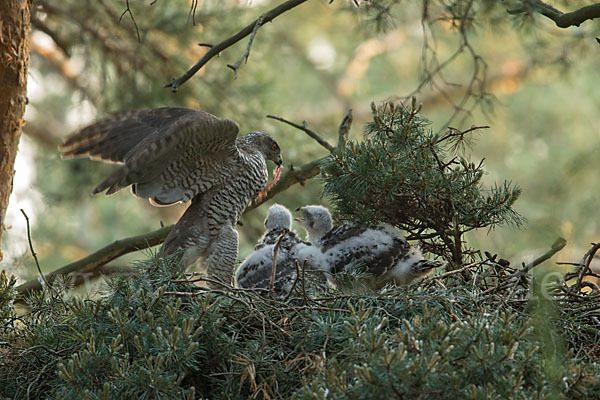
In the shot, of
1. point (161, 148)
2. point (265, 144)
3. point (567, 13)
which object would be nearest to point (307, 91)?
point (265, 144)

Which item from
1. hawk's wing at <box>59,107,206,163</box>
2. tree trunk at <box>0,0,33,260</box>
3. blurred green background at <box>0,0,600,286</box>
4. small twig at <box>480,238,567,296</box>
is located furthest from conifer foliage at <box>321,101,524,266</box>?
tree trunk at <box>0,0,33,260</box>

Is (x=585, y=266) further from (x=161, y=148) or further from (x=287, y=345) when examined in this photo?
(x=161, y=148)

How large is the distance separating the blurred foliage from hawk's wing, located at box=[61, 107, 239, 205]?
49cm

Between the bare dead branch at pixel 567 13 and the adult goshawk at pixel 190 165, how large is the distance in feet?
4.31

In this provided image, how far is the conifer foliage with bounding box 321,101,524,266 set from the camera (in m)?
2.75

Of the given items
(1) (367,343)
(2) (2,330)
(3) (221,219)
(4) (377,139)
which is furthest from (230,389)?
(3) (221,219)

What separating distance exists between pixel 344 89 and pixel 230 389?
8.34m

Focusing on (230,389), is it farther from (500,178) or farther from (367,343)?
(500,178)

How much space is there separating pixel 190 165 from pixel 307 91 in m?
7.41

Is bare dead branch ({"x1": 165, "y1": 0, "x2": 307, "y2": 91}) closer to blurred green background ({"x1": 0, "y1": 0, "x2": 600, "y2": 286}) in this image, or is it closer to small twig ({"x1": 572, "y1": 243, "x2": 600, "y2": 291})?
blurred green background ({"x1": 0, "y1": 0, "x2": 600, "y2": 286})

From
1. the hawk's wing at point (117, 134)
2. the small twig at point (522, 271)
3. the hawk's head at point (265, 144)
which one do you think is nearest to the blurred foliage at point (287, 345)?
the small twig at point (522, 271)

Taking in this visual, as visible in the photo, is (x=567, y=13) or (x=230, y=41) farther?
(x=230, y=41)

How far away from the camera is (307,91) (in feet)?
34.7

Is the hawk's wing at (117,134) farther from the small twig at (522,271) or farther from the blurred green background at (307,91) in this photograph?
the small twig at (522,271)
